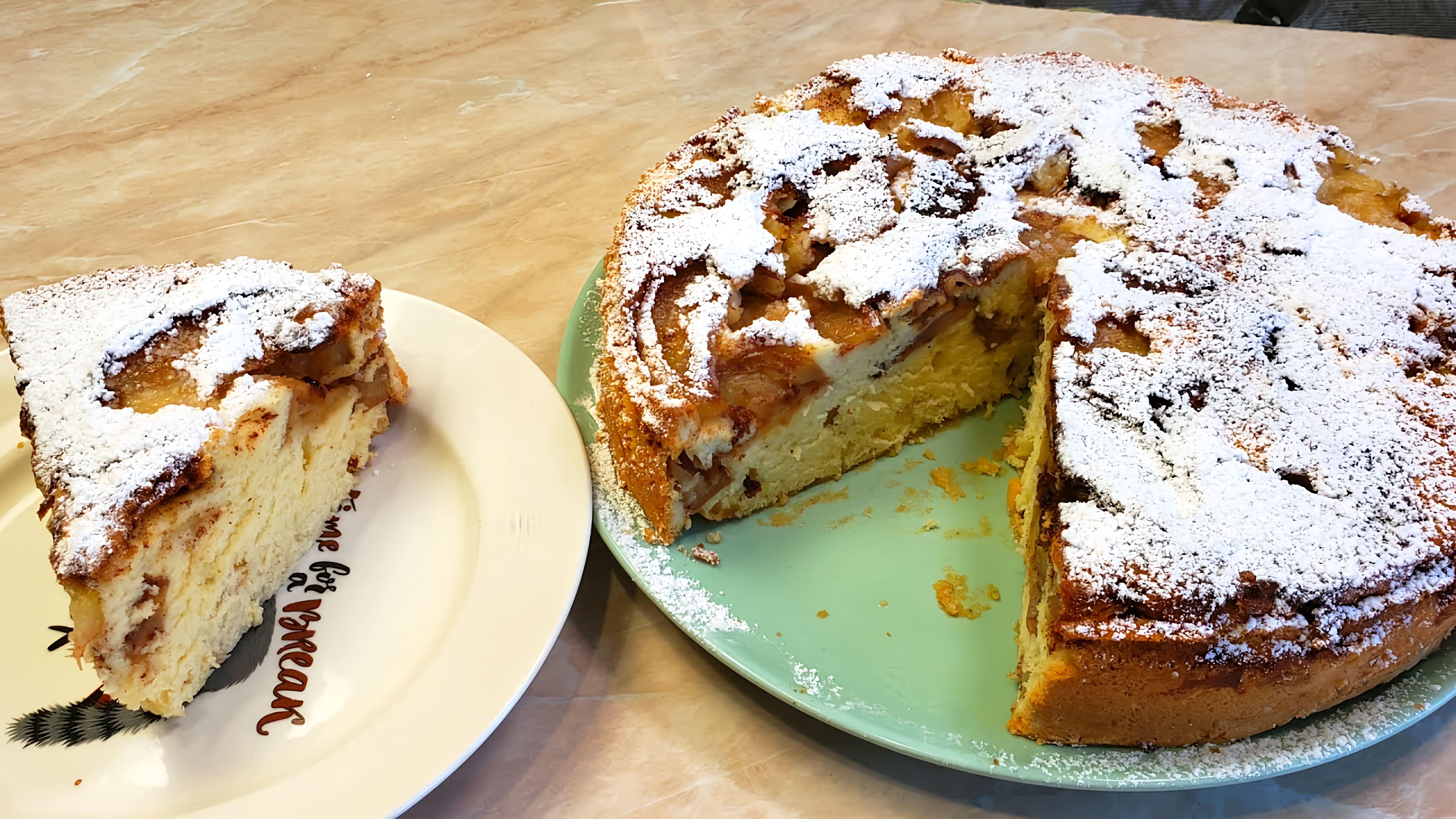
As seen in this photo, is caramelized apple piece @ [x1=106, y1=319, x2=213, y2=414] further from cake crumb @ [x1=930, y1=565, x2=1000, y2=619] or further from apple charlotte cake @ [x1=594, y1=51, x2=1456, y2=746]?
cake crumb @ [x1=930, y1=565, x2=1000, y2=619]

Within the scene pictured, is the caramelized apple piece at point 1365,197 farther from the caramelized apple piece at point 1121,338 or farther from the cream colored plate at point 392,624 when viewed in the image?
the cream colored plate at point 392,624

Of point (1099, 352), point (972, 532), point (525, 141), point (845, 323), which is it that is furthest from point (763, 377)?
point (525, 141)

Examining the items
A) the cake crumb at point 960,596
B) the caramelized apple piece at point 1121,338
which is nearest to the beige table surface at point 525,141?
the cake crumb at point 960,596

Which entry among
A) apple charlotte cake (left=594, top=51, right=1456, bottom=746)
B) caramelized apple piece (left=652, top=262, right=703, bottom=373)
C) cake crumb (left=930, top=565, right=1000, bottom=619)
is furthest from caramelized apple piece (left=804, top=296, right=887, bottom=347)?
cake crumb (left=930, top=565, right=1000, bottom=619)

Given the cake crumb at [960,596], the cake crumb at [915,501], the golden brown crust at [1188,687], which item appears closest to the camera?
the golden brown crust at [1188,687]

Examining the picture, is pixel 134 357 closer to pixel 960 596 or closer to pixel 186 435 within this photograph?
pixel 186 435

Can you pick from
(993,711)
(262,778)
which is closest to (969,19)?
(993,711)
